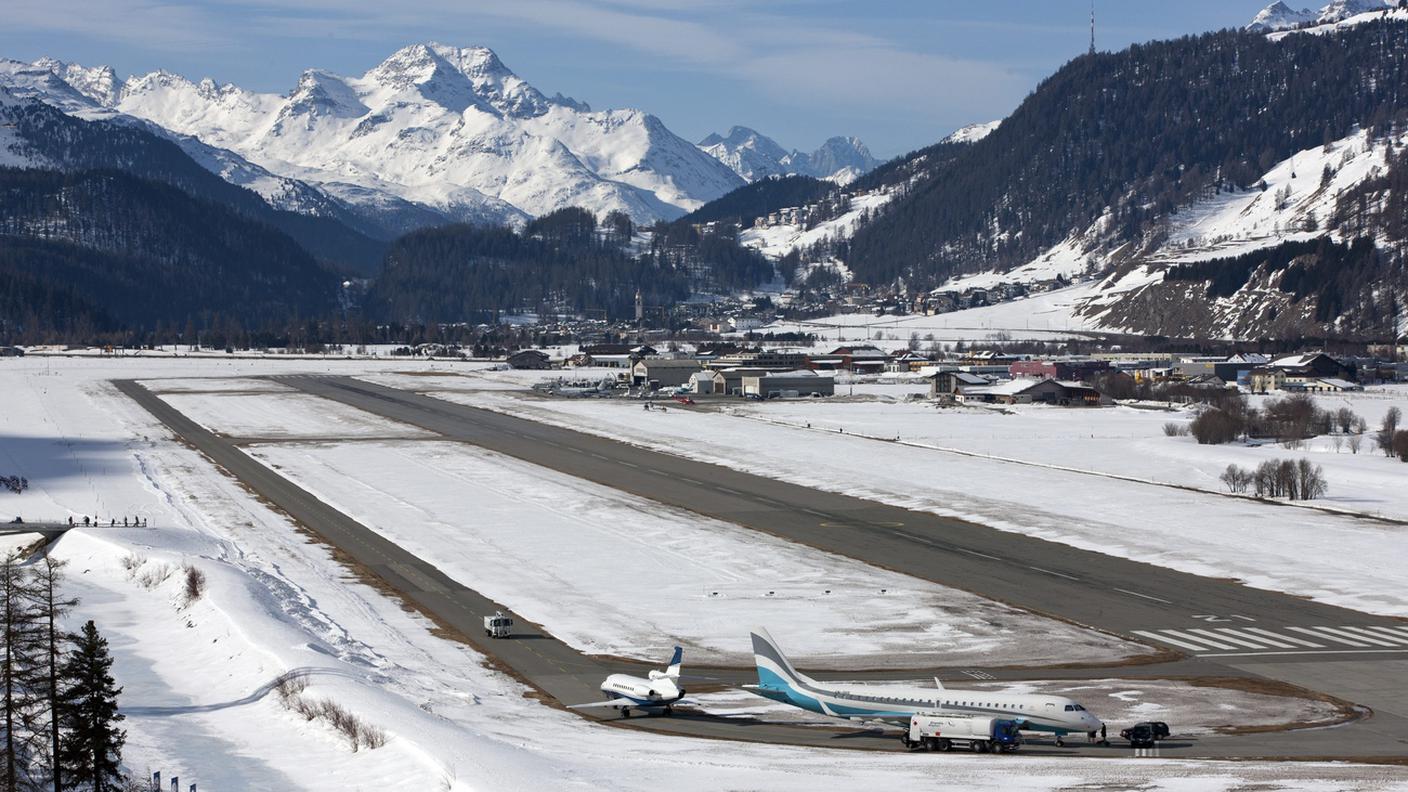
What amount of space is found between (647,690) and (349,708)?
795 centimetres

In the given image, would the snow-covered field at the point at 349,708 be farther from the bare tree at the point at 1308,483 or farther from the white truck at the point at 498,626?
the bare tree at the point at 1308,483

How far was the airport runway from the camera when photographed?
41.6 meters

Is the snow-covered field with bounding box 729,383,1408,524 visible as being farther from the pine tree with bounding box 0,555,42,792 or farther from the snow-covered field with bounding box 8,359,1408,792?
the pine tree with bounding box 0,555,42,792

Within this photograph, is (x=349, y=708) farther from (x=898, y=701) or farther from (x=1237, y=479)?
(x=1237, y=479)

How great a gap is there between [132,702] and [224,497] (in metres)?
41.2

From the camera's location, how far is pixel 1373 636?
172 feet

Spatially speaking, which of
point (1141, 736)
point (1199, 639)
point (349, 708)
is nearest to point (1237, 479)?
point (1199, 639)

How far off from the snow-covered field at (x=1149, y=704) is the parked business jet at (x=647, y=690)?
1499 millimetres

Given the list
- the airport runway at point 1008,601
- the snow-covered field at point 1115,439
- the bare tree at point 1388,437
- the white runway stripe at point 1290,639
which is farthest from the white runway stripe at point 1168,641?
the bare tree at point 1388,437

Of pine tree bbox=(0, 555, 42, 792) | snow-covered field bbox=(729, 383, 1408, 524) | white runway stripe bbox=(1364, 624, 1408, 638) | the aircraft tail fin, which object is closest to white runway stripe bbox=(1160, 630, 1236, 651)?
white runway stripe bbox=(1364, 624, 1408, 638)

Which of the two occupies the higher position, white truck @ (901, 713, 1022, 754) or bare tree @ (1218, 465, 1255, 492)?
bare tree @ (1218, 465, 1255, 492)

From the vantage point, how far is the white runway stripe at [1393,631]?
52.6 meters

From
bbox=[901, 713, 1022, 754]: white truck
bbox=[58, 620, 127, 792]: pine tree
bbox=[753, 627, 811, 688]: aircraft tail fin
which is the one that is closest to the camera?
bbox=[58, 620, 127, 792]: pine tree

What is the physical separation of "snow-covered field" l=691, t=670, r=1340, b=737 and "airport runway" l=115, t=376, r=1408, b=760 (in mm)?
1110
